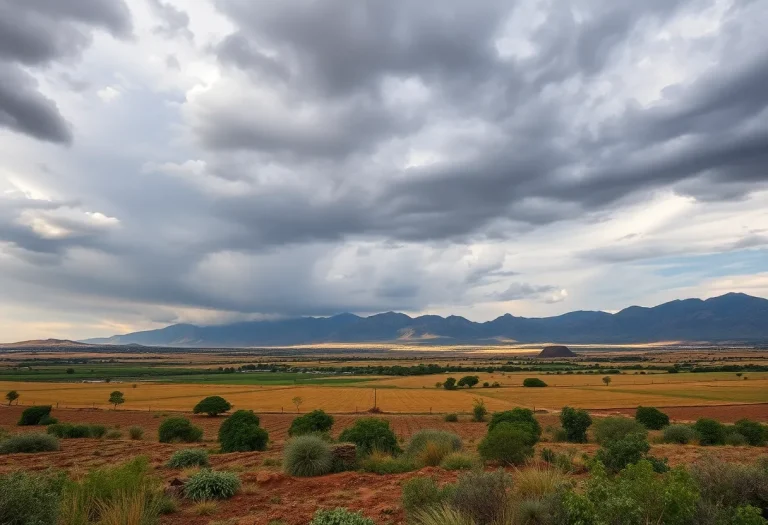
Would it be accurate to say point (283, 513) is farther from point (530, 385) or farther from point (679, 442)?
point (530, 385)

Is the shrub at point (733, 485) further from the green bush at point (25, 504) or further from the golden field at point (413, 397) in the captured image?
the golden field at point (413, 397)

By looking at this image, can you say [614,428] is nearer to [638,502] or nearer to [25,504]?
[638,502]

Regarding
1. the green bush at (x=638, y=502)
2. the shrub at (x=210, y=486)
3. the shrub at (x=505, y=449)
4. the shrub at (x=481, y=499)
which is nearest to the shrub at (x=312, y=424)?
the shrub at (x=505, y=449)

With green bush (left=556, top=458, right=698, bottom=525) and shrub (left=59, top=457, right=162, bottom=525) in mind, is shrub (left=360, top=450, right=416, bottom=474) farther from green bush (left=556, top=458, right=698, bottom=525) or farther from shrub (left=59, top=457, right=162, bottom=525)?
green bush (left=556, top=458, right=698, bottom=525)

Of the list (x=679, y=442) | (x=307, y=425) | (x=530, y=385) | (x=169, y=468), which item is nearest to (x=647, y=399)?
(x=530, y=385)

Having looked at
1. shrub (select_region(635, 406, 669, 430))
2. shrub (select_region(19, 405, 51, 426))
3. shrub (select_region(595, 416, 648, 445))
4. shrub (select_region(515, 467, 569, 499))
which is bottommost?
shrub (select_region(635, 406, 669, 430))

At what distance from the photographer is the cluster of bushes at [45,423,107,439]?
3284 cm

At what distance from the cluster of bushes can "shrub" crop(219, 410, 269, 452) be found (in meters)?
12.1

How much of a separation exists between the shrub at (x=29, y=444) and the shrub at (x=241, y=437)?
833 centimetres

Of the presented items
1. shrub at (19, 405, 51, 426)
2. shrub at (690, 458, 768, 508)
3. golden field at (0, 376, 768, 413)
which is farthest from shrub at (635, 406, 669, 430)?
shrub at (19, 405, 51, 426)

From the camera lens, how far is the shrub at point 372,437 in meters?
20.2

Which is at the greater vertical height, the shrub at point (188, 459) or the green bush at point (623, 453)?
the green bush at point (623, 453)

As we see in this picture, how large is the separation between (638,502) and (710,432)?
1138 inches

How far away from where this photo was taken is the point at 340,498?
39.4 ft
